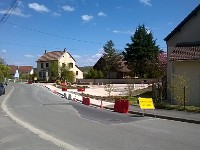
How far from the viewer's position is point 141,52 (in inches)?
3196

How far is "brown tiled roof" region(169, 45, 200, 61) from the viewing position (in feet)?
84.6

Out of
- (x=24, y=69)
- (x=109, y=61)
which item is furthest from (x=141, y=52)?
(x=24, y=69)

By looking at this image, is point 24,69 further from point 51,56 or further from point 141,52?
point 141,52

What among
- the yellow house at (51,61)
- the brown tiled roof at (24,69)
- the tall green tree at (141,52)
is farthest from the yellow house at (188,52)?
the brown tiled roof at (24,69)

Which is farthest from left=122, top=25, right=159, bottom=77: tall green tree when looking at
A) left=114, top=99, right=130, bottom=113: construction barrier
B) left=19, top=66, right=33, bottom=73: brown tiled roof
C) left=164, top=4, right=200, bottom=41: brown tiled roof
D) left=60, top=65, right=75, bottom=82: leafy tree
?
left=19, top=66, right=33, bottom=73: brown tiled roof

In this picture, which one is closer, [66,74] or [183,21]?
[183,21]

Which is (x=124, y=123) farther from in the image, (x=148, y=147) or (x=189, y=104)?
(x=189, y=104)

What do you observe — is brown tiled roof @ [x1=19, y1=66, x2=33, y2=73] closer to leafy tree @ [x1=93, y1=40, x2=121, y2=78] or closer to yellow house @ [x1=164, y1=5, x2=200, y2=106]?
leafy tree @ [x1=93, y1=40, x2=121, y2=78]

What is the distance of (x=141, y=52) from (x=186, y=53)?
179 ft

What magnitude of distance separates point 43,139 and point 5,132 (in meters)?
2.47

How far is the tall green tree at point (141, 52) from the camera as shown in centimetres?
8112

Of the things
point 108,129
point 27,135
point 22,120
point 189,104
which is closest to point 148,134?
point 108,129

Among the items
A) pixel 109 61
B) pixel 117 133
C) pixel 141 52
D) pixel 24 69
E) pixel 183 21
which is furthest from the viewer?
pixel 24 69

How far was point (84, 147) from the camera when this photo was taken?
10906mm
